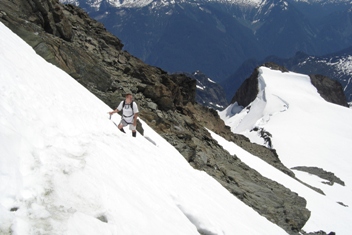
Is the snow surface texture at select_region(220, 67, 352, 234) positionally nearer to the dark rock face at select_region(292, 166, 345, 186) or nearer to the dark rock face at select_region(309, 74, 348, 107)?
the dark rock face at select_region(292, 166, 345, 186)

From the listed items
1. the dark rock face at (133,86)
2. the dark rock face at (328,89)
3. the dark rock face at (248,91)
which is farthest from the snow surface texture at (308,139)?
the dark rock face at (328,89)

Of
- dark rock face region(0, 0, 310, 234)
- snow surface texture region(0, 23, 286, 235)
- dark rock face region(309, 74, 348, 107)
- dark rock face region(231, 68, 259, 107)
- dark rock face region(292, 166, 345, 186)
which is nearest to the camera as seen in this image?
snow surface texture region(0, 23, 286, 235)

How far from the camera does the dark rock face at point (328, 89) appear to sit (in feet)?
409

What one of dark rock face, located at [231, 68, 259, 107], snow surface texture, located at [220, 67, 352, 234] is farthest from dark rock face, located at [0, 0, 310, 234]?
dark rock face, located at [231, 68, 259, 107]

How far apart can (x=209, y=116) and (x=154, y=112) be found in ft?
74.4

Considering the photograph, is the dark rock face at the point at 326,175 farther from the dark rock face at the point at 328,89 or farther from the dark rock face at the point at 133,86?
the dark rock face at the point at 328,89

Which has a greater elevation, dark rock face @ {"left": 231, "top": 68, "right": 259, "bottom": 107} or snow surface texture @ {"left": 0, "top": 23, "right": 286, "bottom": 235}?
dark rock face @ {"left": 231, "top": 68, "right": 259, "bottom": 107}

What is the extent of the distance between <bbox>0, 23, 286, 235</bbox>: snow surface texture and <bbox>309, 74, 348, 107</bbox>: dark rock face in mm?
119787

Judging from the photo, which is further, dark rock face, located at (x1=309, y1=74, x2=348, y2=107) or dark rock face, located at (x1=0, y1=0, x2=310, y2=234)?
dark rock face, located at (x1=309, y1=74, x2=348, y2=107)

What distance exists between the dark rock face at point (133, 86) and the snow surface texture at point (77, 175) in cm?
408

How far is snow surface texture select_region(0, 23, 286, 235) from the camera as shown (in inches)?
248

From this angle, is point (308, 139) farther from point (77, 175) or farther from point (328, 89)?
point (77, 175)

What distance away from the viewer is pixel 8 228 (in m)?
5.48

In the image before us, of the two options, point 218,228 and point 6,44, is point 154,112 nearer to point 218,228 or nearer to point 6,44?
point 6,44
